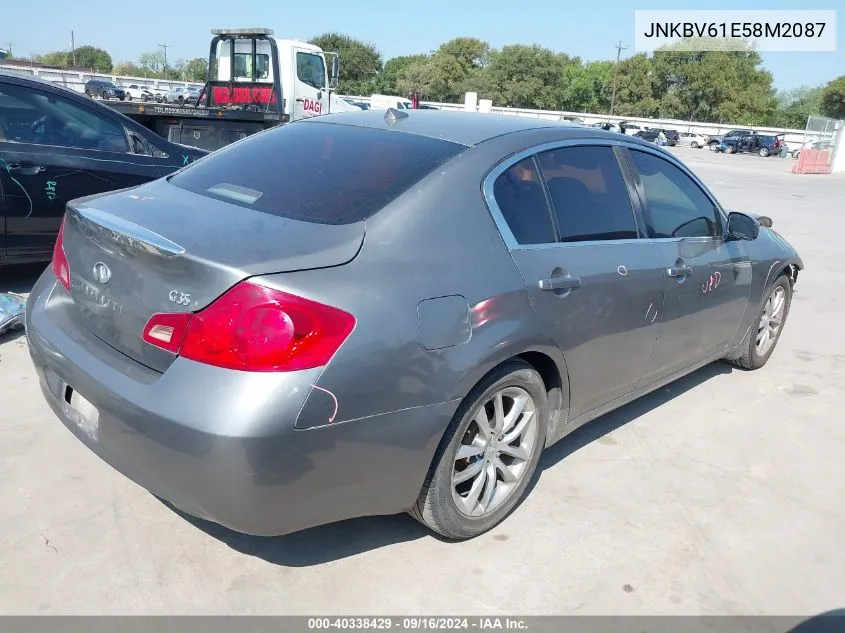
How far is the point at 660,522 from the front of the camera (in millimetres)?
3215

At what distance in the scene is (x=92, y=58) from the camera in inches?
4222

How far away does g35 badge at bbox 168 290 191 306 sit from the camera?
2.30 meters

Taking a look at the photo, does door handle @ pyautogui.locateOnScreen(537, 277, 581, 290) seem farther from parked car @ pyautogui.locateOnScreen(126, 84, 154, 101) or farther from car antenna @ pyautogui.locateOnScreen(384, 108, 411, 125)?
parked car @ pyautogui.locateOnScreen(126, 84, 154, 101)

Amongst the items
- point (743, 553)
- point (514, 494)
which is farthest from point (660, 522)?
point (514, 494)

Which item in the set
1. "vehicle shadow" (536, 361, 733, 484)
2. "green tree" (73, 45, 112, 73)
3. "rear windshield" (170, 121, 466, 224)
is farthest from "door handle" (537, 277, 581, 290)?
"green tree" (73, 45, 112, 73)

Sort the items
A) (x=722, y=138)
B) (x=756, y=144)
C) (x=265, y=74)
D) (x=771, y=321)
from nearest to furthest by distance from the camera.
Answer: (x=771, y=321)
(x=265, y=74)
(x=756, y=144)
(x=722, y=138)

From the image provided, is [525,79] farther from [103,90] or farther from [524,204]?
[524,204]

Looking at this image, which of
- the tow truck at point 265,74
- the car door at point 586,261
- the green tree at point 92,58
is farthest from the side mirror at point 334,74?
the green tree at point 92,58

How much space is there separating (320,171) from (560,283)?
3.58 ft

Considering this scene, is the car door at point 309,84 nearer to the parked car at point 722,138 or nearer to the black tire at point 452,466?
the black tire at point 452,466

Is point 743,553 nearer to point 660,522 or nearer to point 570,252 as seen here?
point 660,522

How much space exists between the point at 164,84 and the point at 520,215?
51330 mm

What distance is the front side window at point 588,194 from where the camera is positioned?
3.23m

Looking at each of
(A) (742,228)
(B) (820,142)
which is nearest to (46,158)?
(A) (742,228)
